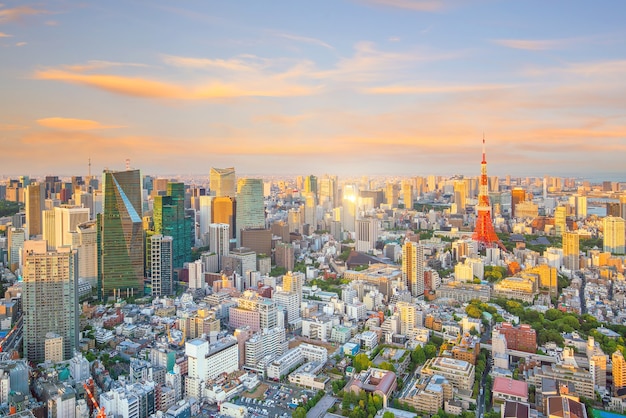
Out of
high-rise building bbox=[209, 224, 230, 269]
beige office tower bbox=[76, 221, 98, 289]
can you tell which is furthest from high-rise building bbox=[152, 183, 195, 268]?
beige office tower bbox=[76, 221, 98, 289]

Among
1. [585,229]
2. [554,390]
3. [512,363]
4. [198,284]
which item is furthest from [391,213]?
[554,390]

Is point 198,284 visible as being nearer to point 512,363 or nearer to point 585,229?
point 512,363

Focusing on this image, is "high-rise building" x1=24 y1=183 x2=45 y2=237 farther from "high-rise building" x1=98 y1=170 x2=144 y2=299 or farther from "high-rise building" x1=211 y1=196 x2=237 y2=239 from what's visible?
"high-rise building" x1=211 y1=196 x2=237 y2=239

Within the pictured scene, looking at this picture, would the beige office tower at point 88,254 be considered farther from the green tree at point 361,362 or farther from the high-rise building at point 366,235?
the high-rise building at point 366,235

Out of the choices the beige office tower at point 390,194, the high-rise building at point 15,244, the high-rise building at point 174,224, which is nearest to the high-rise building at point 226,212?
the high-rise building at point 174,224

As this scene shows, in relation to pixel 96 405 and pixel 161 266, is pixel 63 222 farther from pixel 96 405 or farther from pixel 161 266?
pixel 96 405

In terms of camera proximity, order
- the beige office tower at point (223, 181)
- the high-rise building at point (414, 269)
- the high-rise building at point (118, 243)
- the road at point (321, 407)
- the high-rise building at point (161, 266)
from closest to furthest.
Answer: the road at point (321, 407), the high-rise building at point (118, 243), the high-rise building at point (161, 266), the high-rise building at point (414, 269), the beige office tower at point (223, 181)
